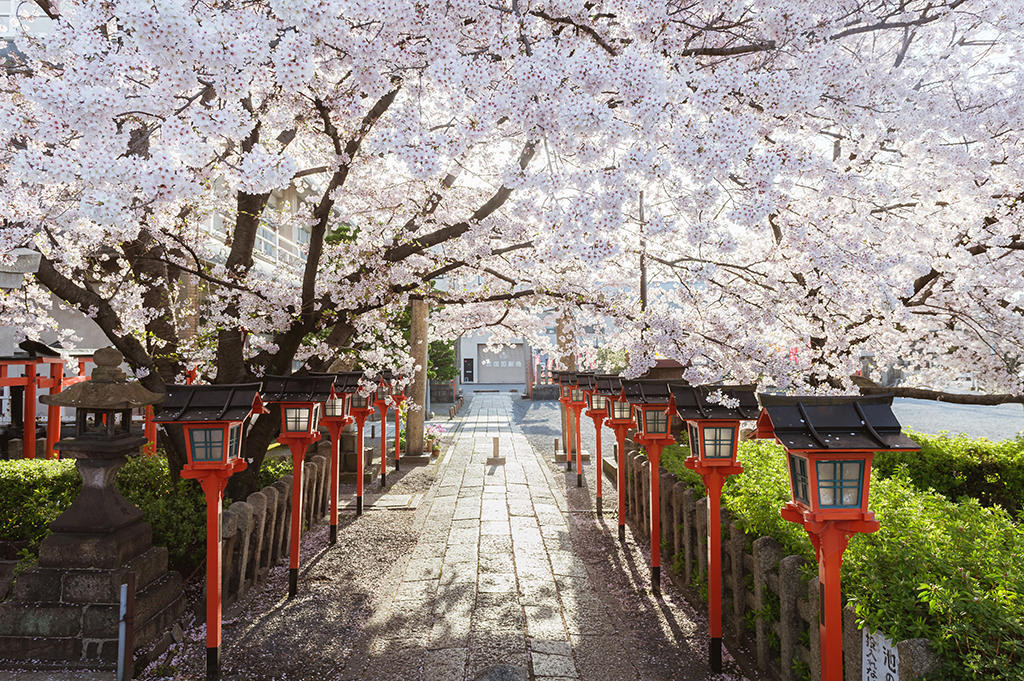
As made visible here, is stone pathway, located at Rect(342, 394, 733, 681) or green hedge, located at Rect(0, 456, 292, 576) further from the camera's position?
green hedge, located at Rect(0, 456, 292, 576)

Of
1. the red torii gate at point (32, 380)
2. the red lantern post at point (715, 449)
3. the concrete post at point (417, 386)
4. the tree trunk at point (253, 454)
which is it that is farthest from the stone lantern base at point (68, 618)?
the concrete post at point (417, 386)

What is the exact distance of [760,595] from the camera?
4.35 metres

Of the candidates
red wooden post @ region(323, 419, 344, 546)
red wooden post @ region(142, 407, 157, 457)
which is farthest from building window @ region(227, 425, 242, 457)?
red wooden post @ region(142, 407, 157, 457)

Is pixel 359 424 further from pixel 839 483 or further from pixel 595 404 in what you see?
pixel 839 483

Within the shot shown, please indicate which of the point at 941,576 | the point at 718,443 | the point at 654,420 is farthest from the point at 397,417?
the point at 941,576

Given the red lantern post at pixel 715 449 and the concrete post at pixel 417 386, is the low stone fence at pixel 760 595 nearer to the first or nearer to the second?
the red lantern post at pixel 715 449

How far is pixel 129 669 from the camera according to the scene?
13.9 ft

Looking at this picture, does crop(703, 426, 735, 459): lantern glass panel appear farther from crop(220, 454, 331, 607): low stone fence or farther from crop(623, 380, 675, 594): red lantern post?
crop(220, 454, 331, 607): low stone fence

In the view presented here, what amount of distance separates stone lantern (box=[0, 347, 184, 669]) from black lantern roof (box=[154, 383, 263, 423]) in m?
0.81

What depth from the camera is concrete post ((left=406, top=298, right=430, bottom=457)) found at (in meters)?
13.8

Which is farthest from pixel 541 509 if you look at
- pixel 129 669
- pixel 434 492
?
pixel 129 669

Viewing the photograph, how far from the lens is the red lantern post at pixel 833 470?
3109 millimetres

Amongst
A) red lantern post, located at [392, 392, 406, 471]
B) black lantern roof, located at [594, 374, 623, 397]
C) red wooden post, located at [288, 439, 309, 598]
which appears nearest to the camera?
red wooden post, located at [288, 439, 309, 598]

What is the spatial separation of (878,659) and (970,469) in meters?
6.01
